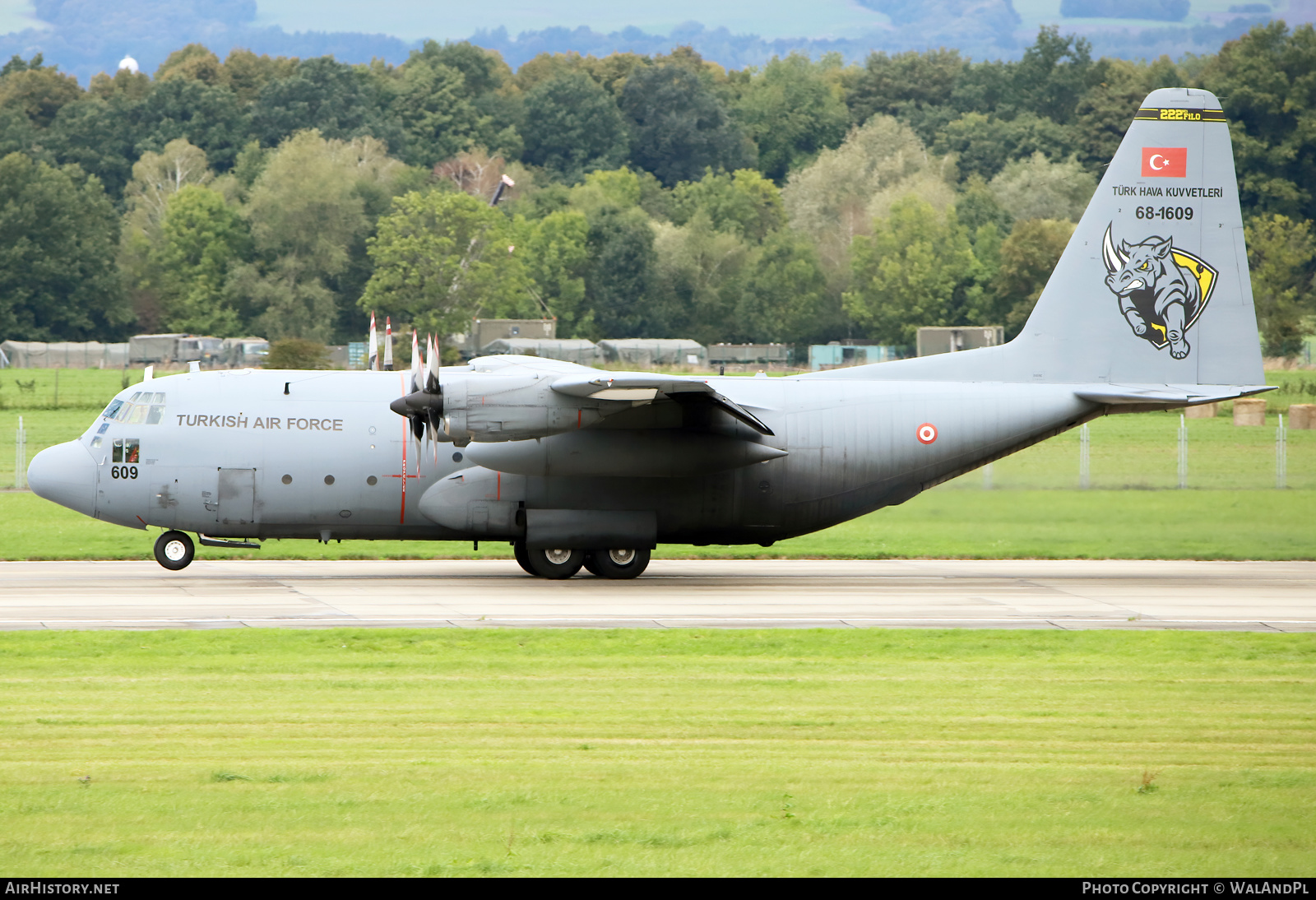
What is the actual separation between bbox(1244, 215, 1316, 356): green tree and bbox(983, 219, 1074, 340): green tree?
1070cm

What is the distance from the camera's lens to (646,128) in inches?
6206

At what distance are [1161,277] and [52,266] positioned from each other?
299ft

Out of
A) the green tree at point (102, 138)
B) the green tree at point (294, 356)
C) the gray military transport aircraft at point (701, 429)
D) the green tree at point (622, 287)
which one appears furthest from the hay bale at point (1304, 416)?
the green tree at point (102, 138)

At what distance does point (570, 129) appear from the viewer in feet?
497

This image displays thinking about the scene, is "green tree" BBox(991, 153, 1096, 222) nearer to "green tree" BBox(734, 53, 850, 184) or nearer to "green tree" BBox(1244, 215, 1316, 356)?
"green tree" BBox(1244, 215, 1316, 356)

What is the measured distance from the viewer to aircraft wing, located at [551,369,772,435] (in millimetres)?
21719

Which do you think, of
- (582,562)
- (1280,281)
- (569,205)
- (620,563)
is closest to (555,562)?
(582,562)

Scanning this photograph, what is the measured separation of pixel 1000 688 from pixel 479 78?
531 ft

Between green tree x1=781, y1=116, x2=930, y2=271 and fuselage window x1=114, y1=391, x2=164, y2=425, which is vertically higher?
green tree x1=781, y1=116, x2=930, y2=271

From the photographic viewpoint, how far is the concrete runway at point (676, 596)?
786 inches

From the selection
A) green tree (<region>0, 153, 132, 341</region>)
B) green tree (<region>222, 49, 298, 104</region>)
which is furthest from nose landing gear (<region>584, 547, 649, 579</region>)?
green tree (<region>222, 49, 298, 104</region>)

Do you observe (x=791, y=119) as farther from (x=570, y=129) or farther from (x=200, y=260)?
(x=200, y=260)

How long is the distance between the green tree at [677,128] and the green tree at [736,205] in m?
26.5
